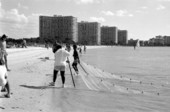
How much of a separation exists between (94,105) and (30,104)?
6.02 feet

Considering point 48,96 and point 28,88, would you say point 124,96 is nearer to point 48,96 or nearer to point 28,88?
point 48,96

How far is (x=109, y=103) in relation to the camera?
26.1ft

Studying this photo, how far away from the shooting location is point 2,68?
19.4 feet

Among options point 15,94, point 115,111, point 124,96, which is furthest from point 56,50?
point 115,111

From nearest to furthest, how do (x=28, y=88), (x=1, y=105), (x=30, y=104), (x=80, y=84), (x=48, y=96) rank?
(x=1, y=105), (x=30, y=104), (x=48, y=96), (x=28, y=88), (x=80, y=84)

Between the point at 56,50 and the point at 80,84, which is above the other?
the point at 56,50

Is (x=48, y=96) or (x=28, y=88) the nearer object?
(x=48, y=96)

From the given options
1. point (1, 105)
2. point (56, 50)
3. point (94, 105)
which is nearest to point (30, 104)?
point (1, 105)

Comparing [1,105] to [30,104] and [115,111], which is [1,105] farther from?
[115,111]

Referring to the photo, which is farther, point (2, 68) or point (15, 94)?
point (15, 94)

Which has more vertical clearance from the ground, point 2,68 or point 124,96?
point 2,68

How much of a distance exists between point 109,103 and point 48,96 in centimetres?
192

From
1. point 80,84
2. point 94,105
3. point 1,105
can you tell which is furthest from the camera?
point 80,84

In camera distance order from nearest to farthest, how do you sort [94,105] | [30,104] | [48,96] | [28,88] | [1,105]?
[1,105], [30,104], [94,105], [48,96], [28,88]
